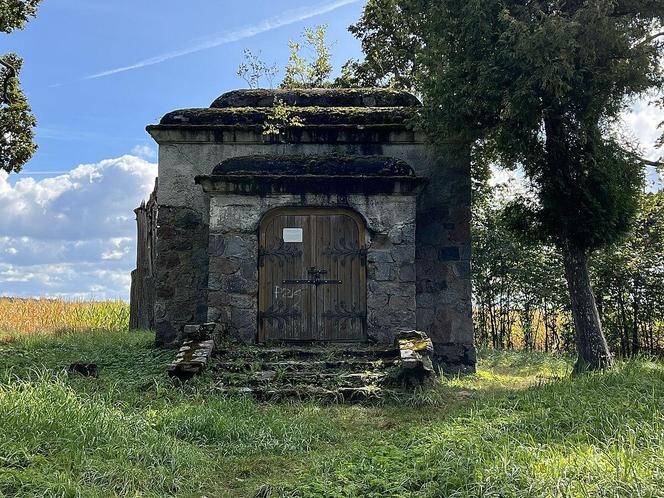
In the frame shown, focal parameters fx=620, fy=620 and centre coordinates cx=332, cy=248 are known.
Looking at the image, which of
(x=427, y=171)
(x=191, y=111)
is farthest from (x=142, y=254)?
(x=427, y=171)

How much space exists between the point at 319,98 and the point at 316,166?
6.54 ft

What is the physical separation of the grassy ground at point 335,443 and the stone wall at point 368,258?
1926 mm

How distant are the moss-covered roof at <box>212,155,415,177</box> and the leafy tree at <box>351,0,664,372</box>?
2.85 ft

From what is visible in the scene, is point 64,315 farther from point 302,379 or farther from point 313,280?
point 302,379

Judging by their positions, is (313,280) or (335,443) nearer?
(335,443)

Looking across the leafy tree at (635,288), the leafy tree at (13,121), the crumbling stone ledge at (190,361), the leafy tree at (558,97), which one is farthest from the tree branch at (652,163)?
the leafy tree at (13,121)

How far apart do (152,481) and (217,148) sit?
6668 mm

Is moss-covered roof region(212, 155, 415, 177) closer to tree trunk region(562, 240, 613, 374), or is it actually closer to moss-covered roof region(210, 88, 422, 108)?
moss-covered roof region(210, 88, 422, 108)

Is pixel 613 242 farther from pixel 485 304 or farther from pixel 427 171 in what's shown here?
pixel 485 304

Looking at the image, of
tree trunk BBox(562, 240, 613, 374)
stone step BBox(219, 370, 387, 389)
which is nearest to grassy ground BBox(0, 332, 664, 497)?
stone step BBox(219, 370, 387, 389)

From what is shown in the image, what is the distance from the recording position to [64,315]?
17.3 meters

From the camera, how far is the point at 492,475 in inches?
155

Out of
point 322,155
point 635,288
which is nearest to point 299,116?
point 322,155

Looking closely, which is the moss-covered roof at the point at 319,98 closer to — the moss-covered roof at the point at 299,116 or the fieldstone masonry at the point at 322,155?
the fieldstone masonry at the point at 322,155
